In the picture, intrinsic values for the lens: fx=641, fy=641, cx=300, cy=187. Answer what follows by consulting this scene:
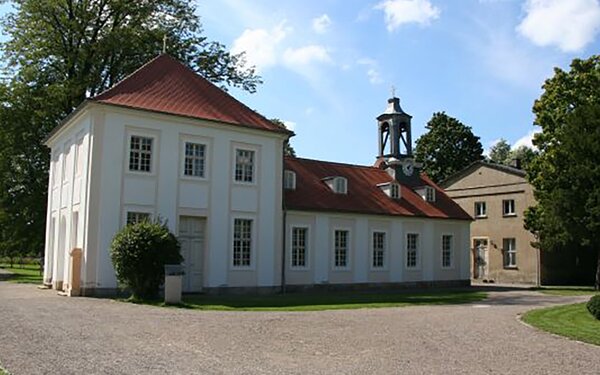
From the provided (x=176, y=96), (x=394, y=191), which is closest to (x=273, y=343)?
(x=176, y=96)

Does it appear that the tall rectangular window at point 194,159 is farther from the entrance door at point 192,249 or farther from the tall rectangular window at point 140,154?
the entrance door at point 192,249

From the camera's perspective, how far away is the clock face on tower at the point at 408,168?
123ft

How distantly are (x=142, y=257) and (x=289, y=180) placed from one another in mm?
10970

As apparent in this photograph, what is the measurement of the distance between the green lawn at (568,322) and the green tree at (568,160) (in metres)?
12.3

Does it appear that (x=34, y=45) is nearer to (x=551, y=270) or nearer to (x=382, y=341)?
(x=382, y=341)

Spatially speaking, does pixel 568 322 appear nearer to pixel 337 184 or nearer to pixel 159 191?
pixel 159 191

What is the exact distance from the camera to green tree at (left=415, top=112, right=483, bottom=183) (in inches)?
2404

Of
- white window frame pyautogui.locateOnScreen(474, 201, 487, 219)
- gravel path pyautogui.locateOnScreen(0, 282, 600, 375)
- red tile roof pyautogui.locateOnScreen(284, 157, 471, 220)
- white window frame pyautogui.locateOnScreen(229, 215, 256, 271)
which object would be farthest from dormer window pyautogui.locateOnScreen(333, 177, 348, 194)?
white window frame pyautogui.locateOnScreen(474, 201, 487, 219)

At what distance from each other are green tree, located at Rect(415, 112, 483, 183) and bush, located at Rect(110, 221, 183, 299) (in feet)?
143

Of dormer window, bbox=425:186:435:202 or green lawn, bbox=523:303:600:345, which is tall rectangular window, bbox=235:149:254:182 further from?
dormer window, bbox=425:186:435:202

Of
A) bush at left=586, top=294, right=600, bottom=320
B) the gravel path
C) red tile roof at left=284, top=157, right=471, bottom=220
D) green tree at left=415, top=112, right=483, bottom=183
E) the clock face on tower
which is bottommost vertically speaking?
the gravel path

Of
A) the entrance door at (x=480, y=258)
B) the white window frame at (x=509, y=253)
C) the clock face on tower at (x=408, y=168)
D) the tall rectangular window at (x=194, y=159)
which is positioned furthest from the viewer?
the entrance door at (x=480, y=258)

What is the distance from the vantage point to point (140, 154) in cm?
2422

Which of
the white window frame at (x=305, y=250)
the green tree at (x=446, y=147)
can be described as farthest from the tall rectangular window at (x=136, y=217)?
the green tree at (x=446, y=147)
